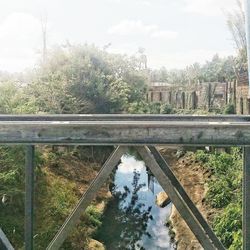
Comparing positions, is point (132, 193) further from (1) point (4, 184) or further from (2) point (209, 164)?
(1) point (4, 184)

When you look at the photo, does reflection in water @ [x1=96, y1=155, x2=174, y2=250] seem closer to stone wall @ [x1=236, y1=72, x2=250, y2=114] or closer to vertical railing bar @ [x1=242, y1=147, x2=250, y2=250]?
stone wall @ [x1=236, y1=72, x2=250, y2=114]

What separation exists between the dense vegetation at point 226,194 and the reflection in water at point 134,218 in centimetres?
149

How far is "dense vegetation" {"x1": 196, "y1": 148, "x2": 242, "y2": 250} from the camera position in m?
9.01

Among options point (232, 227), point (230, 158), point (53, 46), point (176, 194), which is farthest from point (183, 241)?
point (53, 46)

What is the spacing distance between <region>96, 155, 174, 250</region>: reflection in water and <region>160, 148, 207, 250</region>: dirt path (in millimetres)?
351

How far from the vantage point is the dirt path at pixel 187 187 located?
34.7 feet

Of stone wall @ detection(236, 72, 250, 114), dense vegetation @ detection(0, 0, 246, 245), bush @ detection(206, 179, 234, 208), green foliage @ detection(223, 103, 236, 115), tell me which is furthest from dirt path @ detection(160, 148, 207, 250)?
green foliage @ detection(223, 103, 236, 115)

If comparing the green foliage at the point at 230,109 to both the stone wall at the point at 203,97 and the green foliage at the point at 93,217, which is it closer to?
the stone wall at the point at 203,97

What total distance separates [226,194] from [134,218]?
2804 millimetres

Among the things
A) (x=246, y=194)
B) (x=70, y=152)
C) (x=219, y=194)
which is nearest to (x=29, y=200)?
(x=246, y=194)

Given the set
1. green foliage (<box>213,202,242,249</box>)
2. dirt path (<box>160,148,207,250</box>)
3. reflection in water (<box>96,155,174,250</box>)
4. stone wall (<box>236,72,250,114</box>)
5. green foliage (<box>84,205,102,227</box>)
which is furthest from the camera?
stone wall (<box>236,72,250,114</box>)

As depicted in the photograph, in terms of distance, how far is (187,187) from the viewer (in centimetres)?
1408

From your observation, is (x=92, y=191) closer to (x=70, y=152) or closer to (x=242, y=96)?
(x=70, y=152)

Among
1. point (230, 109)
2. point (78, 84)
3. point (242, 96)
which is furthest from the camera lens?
point (230, 109)
